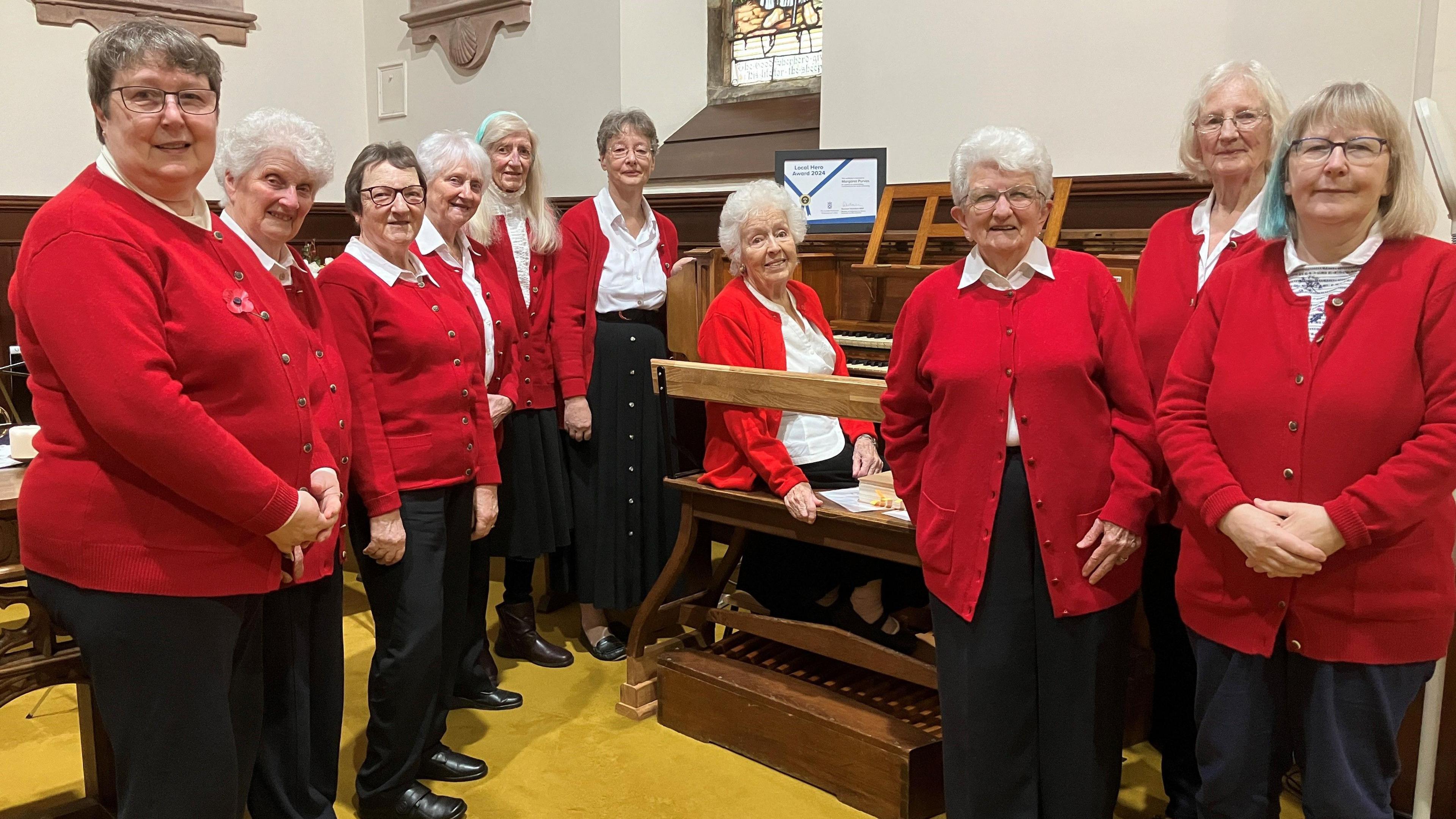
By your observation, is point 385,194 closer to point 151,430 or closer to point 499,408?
point 499,408

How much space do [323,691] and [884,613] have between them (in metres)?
1.52

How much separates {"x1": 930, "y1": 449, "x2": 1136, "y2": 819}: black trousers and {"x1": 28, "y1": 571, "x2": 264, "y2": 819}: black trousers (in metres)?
1.28

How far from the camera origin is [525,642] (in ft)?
12.1

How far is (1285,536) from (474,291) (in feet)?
6.93

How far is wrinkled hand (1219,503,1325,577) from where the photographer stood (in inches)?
65.2

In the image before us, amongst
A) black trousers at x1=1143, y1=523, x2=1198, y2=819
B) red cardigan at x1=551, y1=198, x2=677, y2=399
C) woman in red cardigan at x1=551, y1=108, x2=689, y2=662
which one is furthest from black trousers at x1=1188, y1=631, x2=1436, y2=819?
red cardigan at x1=551, y1=198, x2=677, y2=399

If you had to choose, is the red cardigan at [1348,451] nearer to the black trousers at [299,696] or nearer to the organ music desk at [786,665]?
the organ music desk at [786,665]

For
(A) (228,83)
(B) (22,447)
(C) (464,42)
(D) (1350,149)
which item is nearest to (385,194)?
(B) (22,447)

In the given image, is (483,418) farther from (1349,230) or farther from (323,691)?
(1349,230)

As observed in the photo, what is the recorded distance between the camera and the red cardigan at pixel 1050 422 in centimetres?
195

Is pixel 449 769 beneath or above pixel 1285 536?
beneath

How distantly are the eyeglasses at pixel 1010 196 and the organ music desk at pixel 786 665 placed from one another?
600mm

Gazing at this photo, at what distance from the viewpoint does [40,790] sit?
282 cm

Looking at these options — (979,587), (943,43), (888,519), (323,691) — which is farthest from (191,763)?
(943,43)
